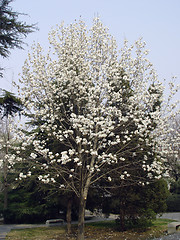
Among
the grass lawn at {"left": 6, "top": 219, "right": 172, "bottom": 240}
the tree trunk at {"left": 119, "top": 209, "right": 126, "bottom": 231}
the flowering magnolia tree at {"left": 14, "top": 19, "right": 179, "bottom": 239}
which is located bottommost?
the grass lawn at {"left": 6, "top": 219, "right": 172, "bottom": 240}

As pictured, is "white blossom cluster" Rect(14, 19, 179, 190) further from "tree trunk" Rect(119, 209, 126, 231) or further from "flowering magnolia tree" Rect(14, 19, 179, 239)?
"tree trunk" Rect(119, 209, 126, 231)

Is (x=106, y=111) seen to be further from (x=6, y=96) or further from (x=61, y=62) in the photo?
(x=6, y=96)

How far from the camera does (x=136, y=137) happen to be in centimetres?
1011

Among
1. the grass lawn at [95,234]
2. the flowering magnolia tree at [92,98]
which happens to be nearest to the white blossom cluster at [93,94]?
the flowering magnolia tree at [92,98]

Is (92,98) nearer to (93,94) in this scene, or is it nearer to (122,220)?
(93,94)

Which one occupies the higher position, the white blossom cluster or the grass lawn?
the white blossom cluster

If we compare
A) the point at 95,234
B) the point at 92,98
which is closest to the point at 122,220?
the point at 95,234

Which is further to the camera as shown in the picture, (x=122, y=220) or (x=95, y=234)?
(x=122, y=220)

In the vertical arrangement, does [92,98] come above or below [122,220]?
above

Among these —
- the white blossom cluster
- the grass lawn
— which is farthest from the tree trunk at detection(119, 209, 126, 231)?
the white blossom cluster

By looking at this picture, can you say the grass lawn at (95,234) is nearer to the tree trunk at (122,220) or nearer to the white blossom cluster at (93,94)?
the tree trunk at (122,220)

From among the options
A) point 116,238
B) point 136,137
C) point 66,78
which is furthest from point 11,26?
point 116,238

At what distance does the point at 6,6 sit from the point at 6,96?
434 cm

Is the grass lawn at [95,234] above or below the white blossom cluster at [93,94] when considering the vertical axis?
below
